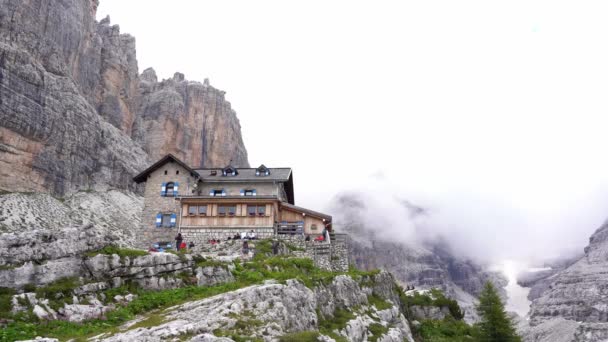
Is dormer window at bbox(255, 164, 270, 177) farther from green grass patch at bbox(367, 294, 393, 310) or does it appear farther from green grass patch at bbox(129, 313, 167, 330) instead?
green grass patch at bbox(129, 313, 167, 330)

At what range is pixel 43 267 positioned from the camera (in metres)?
24.9

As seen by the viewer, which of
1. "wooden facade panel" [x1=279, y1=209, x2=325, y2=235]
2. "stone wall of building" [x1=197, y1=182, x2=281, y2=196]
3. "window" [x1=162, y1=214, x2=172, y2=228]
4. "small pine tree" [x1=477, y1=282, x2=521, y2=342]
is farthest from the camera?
"stone wall of building" [x1=197, y1=182, x2=281, y2=196]

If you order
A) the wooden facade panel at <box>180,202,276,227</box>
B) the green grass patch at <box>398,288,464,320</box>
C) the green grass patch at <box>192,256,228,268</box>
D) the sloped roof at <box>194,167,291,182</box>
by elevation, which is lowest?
the green grass patch at <box>398,288,464,320</box>

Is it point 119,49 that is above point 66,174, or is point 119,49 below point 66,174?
above

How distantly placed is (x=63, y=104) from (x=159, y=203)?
94.6m

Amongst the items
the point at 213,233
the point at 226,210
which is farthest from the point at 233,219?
the point at 213,233

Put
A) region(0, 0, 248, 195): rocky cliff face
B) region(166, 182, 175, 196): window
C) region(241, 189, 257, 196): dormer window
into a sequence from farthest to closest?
region(0, 0, 248, 195): rocky cliff face, region(241, 189, 257, 196): dormer window, region(166, 182, 175, 196): window

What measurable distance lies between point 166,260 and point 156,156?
6440 inches

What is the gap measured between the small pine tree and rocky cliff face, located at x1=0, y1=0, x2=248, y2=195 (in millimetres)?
105338

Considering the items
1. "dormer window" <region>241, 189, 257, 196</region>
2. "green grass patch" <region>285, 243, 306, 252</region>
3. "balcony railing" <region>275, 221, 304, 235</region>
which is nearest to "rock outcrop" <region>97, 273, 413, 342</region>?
"green grass patch" <region>285, 243, 306, 252</region>

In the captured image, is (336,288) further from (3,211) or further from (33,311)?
(3,211)

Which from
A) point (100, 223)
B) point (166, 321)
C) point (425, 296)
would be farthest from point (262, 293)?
point (100, 223)

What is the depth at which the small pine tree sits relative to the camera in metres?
36.1

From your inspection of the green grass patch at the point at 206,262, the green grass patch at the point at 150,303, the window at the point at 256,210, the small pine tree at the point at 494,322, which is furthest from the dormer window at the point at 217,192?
the small pine tree at the point at 494,322
